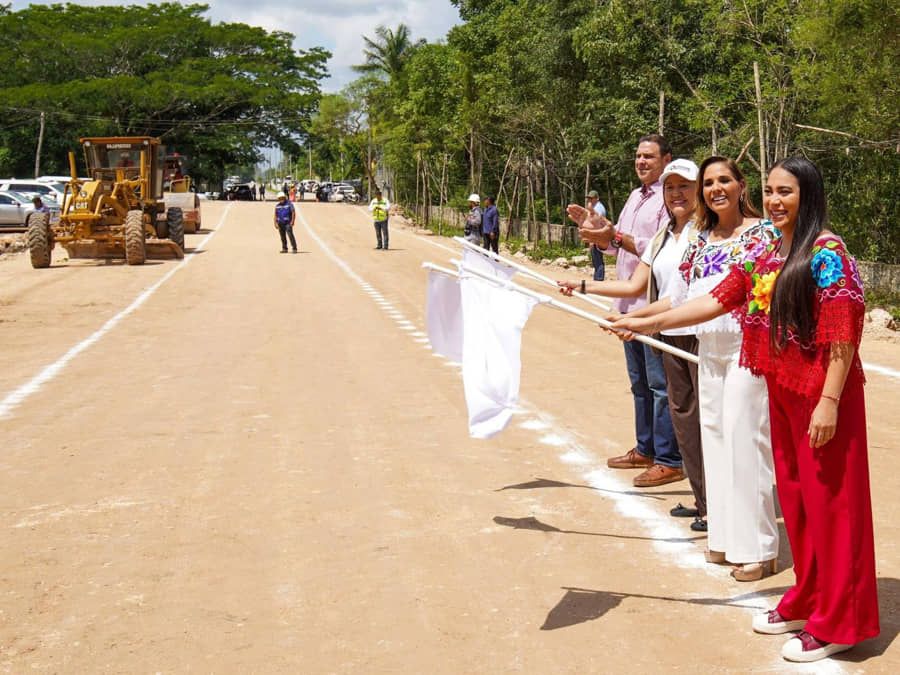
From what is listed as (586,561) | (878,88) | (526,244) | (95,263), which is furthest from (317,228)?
(586,561)

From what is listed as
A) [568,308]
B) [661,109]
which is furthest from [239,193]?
[568,308]

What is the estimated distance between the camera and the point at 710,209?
17.9 feet

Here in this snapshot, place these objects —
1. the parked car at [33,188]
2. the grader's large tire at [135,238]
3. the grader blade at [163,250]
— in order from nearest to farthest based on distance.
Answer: the grader's large tire at [135,238] < the grader blade at [163,250] < the parked car at [33,188]

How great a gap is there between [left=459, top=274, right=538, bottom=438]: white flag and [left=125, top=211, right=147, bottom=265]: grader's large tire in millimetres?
23687

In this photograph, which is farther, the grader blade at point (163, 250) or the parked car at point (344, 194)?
the parked car at point (344, 194)

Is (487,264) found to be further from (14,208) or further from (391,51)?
(391,51)

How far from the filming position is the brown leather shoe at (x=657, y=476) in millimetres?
Answer: 7113

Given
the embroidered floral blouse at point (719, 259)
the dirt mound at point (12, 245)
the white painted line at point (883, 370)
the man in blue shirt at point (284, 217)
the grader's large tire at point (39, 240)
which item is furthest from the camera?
the dirt mound at point (12, 245)

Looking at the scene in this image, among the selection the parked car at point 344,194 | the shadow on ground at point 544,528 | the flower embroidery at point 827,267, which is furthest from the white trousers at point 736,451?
the parked car at point 344,194

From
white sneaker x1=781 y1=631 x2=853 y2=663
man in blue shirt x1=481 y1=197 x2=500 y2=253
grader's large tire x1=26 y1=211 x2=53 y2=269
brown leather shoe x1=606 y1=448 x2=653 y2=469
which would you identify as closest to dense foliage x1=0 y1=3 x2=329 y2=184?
grader's large tire x1=26 y1=211 x2=53 y2=269

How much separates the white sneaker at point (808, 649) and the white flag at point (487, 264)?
2.59 m

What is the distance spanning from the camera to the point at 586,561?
5.71 m

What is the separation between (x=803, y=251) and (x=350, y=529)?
2.98 metres

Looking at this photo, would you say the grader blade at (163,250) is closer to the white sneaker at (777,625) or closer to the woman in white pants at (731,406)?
the woman in white pants at (731,406)
